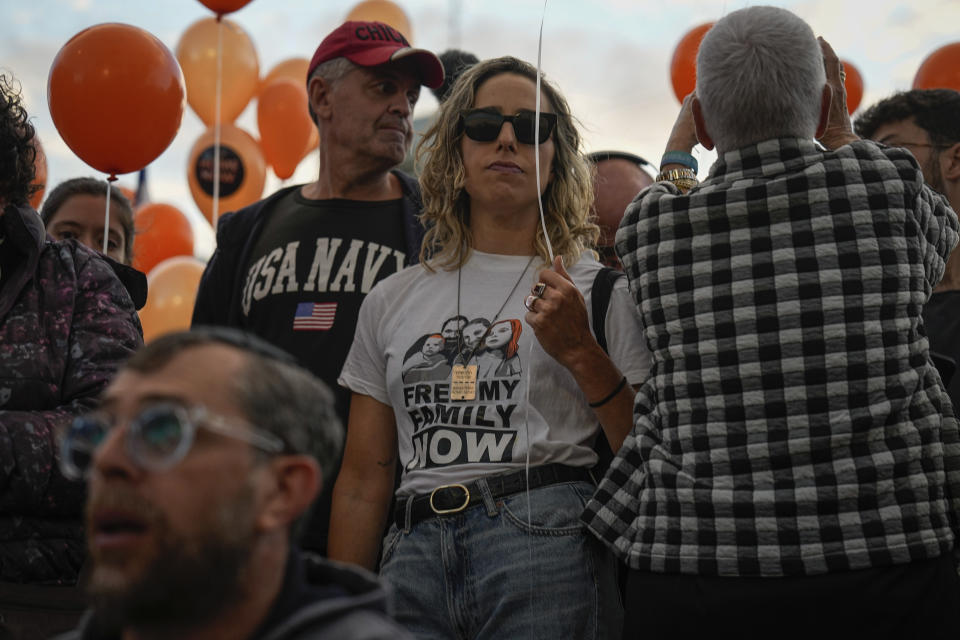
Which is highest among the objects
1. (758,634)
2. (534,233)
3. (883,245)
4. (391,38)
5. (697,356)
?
(391,38)

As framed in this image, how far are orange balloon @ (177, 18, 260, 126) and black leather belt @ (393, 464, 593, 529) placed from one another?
5.54 m

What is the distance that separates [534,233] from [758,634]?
1.09 meters

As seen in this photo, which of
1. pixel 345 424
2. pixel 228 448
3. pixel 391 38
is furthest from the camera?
pixel 391 38

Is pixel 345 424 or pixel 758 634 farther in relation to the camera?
pixel 345 424

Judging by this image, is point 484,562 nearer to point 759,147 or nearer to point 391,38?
point 759,147

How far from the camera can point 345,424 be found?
294cm

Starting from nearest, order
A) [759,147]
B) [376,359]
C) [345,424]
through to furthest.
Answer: [759,147] < [376,359] < [345,424]

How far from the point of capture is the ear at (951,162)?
9.24 feet

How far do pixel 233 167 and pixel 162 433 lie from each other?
6.42 m

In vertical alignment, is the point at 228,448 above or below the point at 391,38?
below

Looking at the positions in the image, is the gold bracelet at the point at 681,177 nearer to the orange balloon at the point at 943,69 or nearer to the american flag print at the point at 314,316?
the american flag print at the point at 314,316

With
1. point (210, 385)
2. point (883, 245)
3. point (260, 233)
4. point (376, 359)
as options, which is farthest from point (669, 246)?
point (260, 233)

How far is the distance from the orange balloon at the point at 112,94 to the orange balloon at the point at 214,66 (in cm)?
346

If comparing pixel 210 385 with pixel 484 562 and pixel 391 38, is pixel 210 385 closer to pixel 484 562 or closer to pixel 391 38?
pixel 484 562
